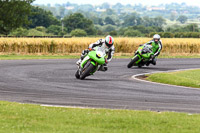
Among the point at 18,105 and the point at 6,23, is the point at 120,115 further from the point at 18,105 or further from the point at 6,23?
the point at 6,23

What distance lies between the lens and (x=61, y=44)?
39875 mm

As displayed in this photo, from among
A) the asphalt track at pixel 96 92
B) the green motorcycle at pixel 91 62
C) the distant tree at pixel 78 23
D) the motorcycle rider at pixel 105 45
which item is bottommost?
the distant tree at pixel 78 23

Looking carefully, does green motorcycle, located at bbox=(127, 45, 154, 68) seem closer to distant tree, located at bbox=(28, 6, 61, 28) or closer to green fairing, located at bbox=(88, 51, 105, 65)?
green fairing, located at bbox=(88, 51, 105, 65)

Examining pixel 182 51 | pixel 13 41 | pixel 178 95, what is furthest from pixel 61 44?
pixel 178 95

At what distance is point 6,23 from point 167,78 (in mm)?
49848

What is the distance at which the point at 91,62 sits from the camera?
1906 centimetres

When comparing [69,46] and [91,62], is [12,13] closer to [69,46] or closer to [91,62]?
[69,46]

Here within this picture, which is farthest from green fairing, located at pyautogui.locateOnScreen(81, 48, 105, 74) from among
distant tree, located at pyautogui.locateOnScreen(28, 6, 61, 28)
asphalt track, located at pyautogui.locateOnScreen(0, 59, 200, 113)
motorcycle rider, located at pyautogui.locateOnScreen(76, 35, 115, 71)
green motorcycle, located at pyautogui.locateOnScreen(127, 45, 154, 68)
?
distant tree, located at pyautogui.locateOnScreen(28, 6, 61, 28)

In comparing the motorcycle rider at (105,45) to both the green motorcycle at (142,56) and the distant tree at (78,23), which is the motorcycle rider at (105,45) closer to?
the green motorcycle at (142,56)

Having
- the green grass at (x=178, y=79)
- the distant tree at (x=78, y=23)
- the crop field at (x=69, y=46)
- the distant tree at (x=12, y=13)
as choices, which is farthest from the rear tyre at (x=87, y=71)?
the distant tree at (x=78, y=23)

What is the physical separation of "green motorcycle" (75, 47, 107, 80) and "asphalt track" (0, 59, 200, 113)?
13.9 inches

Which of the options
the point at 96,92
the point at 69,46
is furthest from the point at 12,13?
the point at 96,92

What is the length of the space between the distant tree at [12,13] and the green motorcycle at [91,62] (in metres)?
48.1

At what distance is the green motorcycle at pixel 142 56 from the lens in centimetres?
2545
